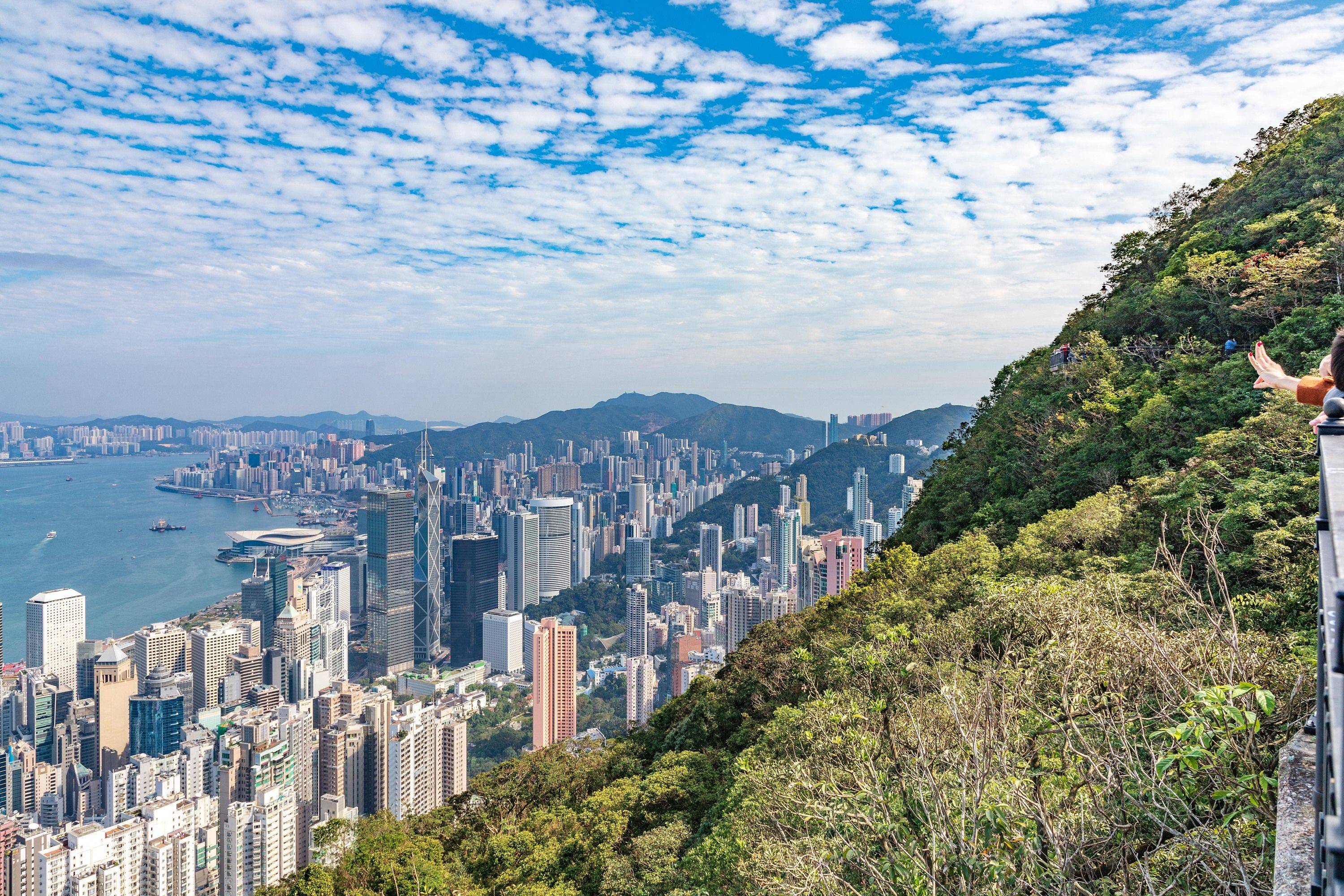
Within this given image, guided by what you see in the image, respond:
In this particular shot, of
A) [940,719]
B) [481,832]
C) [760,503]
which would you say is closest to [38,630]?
[481,832]

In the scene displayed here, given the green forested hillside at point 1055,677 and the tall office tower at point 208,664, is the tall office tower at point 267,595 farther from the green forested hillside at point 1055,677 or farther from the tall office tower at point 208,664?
the green forested hillside at point 1055,677

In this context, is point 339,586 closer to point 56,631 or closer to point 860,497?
point 56,631

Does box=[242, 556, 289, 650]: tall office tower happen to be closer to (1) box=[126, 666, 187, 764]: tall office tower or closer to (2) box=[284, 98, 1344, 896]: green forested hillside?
(1) box=[126, 666, 187, 764]: tall office tower

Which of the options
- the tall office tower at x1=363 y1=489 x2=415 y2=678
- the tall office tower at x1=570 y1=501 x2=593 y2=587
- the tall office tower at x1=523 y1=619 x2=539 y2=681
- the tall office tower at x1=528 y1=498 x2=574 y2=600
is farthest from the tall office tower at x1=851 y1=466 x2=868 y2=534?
the tall office tower at x1=363 y1=489 x2=415 y2=678

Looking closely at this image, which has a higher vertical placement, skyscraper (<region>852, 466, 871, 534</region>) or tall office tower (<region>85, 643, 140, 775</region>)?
skyscraper (<region>852, 466, 871, 534</region>)

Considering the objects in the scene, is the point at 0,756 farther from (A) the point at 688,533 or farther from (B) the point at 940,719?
(A) the point at 688,533

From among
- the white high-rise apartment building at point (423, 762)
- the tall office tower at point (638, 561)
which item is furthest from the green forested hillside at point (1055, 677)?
the tall office tower at point (638, 561)

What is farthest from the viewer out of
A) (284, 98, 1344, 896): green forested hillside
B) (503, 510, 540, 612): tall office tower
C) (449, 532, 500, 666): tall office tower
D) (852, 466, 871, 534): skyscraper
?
(852, 466, 871, 534): skyscraper
